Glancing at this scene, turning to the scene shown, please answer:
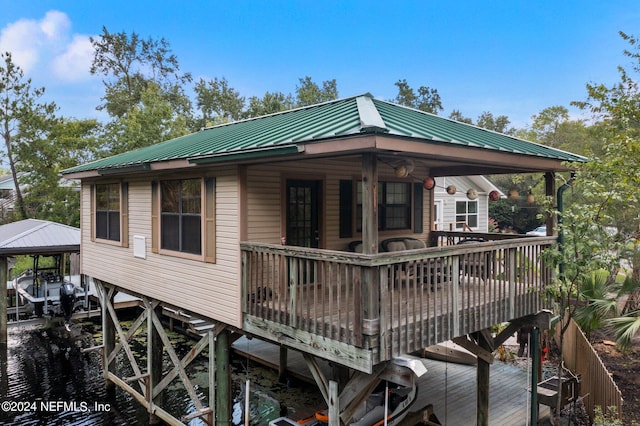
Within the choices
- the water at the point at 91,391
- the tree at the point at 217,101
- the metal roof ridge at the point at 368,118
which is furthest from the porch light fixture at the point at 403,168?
the tree at the point at 217,101

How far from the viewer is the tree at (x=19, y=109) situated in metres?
23.7

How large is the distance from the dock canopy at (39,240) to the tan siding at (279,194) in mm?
10908

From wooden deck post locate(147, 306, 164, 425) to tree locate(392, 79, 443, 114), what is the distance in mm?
43860

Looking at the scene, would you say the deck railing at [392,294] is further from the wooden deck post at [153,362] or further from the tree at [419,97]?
the tree at [419,97]

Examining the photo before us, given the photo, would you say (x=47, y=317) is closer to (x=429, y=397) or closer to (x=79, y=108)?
(x=429, y=397)

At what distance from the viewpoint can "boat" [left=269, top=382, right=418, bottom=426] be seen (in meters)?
7.70

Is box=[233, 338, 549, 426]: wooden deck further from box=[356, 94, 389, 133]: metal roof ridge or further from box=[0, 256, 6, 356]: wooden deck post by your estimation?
box=[0, 256, 6, 356]: wooden deck post

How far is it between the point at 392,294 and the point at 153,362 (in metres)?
7.10

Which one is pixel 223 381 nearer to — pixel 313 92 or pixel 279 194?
pixel 279 194

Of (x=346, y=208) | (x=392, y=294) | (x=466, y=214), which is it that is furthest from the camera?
(x=466, y=214)

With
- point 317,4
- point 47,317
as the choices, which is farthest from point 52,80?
point 47,317

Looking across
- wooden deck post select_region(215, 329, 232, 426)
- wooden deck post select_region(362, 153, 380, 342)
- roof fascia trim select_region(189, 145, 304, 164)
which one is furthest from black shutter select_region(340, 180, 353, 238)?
wooden deck post select_region(362, 153, 380, 342)

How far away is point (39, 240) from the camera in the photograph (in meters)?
15.2

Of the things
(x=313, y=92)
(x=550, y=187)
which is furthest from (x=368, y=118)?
(x=313, y=92)
